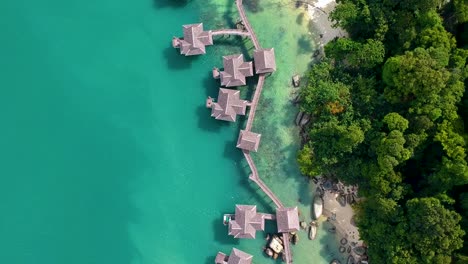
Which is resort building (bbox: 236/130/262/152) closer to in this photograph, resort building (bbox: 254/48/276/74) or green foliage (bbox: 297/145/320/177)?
green foliage (bbox: 297/145/320/177)

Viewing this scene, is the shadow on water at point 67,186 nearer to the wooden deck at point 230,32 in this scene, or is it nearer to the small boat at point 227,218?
the small boat at point 227,218

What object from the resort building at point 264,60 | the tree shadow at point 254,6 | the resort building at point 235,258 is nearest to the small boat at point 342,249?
the resort building at point 235,258

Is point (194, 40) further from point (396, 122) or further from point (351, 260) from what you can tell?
point (351, 260)

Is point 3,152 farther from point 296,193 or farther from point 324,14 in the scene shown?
point 324,14

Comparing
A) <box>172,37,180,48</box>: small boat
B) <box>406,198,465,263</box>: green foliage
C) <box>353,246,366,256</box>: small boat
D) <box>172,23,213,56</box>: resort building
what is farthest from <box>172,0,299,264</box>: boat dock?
<box>406,198,465,263</box>: green foliage

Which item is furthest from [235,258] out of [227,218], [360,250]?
[360,250]

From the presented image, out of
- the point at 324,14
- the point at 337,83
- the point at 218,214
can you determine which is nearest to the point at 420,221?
the point at 337,83
